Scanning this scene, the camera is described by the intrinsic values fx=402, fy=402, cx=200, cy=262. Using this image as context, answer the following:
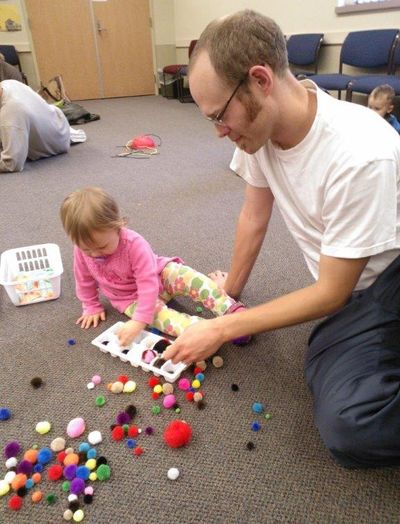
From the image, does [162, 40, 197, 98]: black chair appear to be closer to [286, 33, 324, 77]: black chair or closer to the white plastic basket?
[286, 33, 324, 77]: black chair

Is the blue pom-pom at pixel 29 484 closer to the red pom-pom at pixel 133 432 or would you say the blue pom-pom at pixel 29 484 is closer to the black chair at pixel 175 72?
the red pom-pom at pixel 133 432

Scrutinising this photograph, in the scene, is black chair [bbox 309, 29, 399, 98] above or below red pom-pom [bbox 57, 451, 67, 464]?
above

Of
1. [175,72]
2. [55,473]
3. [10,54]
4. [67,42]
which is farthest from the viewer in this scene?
[67,42]

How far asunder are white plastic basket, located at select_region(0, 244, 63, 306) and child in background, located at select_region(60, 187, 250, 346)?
17 centimetres

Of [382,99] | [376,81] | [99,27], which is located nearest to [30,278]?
[382,99]

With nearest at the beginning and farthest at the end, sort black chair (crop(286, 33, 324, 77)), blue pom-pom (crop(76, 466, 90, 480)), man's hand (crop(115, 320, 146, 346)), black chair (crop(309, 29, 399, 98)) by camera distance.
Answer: blue pom-pom (crop(76, 466, 90, 480)) → man's hand (crop(115, 320, 146, 346)) → black chair (crop(309, 29, 399, 98)) → black chair (crop(286, 33, 324, 77))

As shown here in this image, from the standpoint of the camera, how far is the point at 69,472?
850 mm

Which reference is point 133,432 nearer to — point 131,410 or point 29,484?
point 131,410

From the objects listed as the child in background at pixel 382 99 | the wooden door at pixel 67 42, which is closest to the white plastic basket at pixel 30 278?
the child in background at pixel 382 99

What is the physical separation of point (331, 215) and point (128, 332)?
0.65 meters

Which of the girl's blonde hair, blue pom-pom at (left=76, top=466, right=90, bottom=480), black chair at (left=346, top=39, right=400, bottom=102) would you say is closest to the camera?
blue pom-pom at (left=76, top=466, right=90, bottom=480)

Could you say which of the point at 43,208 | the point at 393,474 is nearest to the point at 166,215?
the point at 43,208

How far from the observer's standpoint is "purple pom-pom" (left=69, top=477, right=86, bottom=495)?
819 mm

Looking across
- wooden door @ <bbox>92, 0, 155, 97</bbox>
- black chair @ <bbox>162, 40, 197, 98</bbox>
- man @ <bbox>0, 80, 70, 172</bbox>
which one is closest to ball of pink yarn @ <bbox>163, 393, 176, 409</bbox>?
man @ <bbox>0, 80, 70, 172</bbox>
